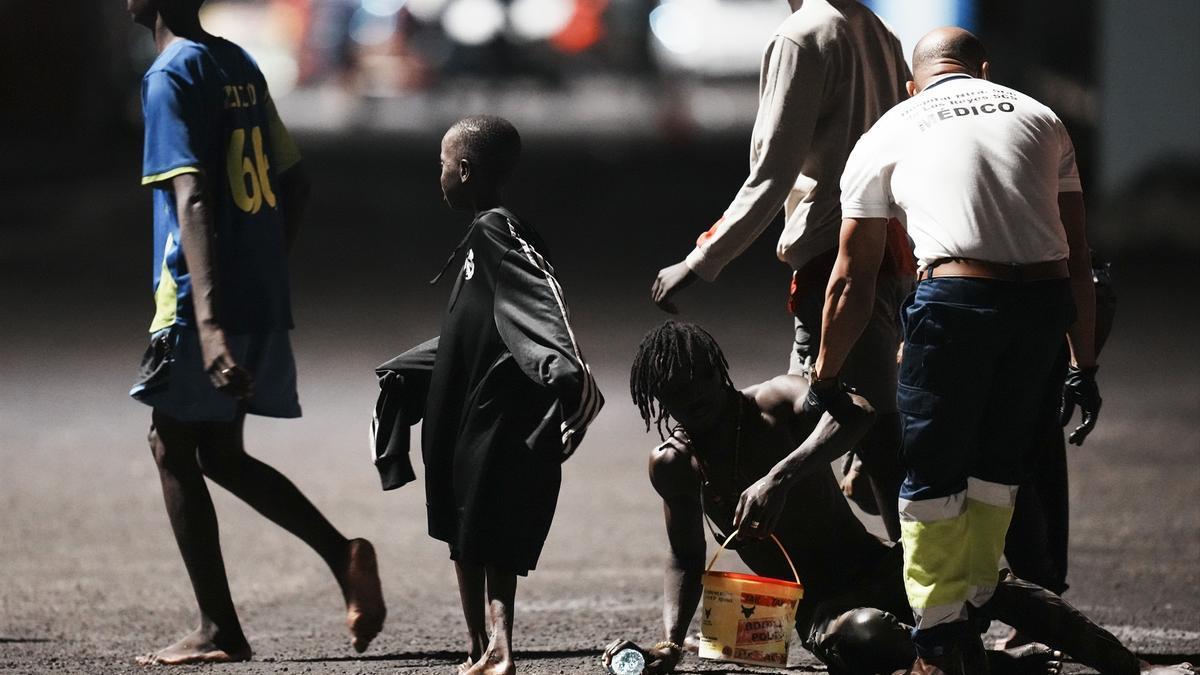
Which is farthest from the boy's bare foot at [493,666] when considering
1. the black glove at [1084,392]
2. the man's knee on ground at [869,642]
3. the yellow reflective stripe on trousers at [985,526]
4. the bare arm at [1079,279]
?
the bare arm at [1079,279]

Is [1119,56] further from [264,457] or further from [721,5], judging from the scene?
[721,5]

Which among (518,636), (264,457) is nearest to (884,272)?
(518,636)

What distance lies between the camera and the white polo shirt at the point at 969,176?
464 centimetres

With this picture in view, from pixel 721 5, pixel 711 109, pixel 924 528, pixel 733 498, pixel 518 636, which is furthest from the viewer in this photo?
pixel 721 5

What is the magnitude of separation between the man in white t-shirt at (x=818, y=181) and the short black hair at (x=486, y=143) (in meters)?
0.57

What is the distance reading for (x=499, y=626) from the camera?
509 centimetres

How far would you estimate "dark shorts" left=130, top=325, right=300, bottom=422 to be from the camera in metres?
5.53

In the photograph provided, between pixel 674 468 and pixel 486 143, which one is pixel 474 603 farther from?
pixel 486 143

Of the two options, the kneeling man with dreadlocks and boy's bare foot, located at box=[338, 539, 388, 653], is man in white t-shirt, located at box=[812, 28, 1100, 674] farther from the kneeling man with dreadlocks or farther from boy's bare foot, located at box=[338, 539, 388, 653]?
boy's bare foot, located at box=[338, 539, 388, 653]

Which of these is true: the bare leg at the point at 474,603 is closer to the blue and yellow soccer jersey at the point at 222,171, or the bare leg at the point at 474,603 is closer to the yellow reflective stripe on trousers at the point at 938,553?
the blue and yellow soccer jersey at the point at 222,171

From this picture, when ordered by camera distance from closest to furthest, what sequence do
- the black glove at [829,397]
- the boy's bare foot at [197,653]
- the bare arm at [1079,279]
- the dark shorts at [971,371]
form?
1. the dark shorts at [971,371]
2. the black glove at [829,397]
3. the bare arm at [1079,279]
4. the boy's bare foot at [197,653]

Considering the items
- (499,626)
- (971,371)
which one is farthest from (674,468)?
(971,371)

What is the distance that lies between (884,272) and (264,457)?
15.4 ft

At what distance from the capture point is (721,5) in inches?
1722
